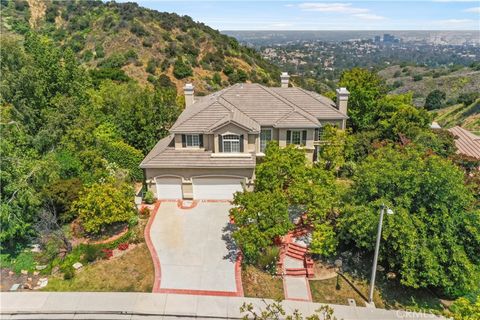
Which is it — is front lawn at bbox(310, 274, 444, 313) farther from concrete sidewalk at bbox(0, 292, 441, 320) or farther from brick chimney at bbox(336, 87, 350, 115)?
brick chimney at bbox(336, 87, 350, 115)

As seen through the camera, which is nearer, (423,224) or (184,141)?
(423,224)

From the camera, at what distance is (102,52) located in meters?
72.9

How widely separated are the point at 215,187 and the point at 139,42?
58.3m

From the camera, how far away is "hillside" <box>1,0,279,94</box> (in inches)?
2665

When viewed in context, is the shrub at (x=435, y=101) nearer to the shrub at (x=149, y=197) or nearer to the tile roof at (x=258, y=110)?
the tile roof at (x=258, y=110)

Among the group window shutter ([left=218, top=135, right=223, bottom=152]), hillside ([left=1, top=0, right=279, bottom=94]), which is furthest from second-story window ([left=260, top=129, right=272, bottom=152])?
hillside ([left=1, top=0, right=279, bottom=94])

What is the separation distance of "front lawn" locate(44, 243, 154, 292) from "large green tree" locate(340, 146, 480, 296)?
12.0m

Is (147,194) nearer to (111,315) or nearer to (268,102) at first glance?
(111,315)

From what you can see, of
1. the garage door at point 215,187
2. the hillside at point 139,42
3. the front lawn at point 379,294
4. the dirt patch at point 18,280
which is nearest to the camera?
the front lawn at point 379,294

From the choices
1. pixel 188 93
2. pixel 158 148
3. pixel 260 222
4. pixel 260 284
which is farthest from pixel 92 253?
pixel 188 93

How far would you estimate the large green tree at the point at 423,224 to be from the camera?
1736 centimetres

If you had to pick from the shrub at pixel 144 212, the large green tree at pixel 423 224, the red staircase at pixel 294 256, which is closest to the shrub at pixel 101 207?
the shrub at pixel 144 212

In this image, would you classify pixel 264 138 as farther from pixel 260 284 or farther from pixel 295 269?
pixel 260 284

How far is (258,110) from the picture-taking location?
30.1m
